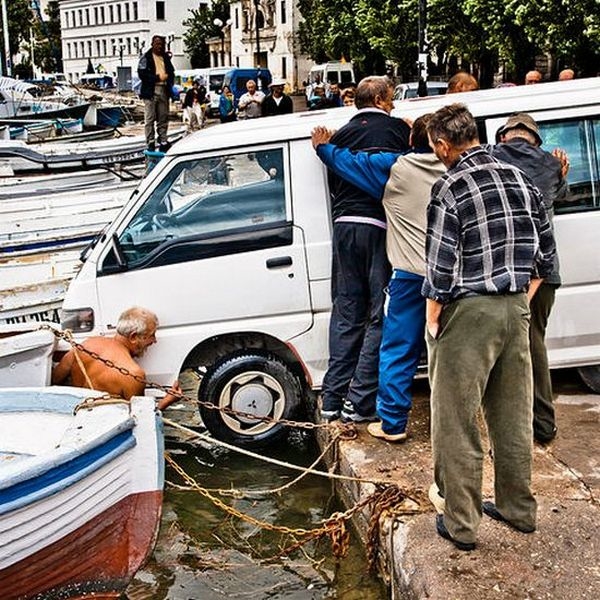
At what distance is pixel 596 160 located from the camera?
7.04 metres

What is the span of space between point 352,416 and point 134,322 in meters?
1.69

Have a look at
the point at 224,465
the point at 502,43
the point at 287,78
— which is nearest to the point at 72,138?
Answer: the point at 502,43

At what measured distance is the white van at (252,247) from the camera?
6977 millimetres

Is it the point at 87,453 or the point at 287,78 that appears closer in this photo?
the point at 87,453

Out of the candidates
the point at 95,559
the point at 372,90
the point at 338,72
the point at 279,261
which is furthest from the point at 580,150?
the point at 338,72

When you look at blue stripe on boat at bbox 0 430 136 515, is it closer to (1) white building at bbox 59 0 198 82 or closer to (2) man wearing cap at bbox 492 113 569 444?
(2) man wearing cap at bbox 492 113 569 444

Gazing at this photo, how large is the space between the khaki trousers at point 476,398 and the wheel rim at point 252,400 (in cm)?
253

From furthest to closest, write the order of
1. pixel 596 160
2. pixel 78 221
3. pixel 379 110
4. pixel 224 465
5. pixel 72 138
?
1. pixel 72 138
2. pixel 78 221
3. pixel 224 465
4. pixel 596 160
5. pixel 379 110

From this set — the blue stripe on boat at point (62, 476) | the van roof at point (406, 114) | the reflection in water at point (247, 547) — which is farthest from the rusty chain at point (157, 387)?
the van roof at point (406, 114)

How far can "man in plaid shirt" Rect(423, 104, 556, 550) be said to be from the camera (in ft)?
14.6

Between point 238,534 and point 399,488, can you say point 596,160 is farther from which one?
point 238,534

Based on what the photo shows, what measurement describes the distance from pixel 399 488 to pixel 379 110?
2.56m

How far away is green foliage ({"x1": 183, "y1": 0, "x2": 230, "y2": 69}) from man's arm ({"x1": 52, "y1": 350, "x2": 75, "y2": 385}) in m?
101

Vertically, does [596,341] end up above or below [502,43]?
below
